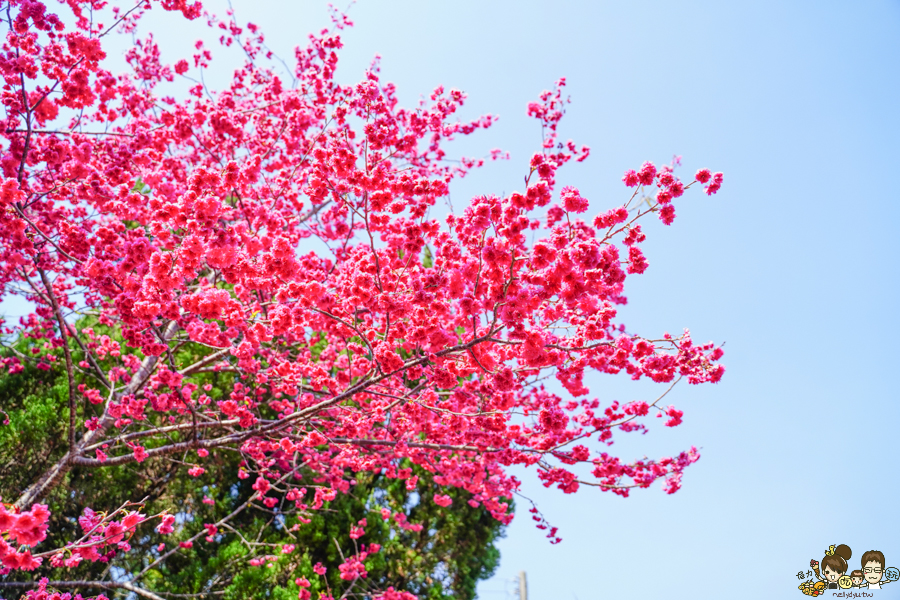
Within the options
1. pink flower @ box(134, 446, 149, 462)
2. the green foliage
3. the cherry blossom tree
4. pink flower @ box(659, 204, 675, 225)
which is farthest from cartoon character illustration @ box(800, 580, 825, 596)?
pink flower @ box(134, 446, 149, 462)

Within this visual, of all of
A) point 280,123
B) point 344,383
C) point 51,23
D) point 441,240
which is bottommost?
point 344,383

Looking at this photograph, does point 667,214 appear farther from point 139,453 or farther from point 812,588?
point 812,588

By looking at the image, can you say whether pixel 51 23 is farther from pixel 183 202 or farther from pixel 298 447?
pixel 298 447

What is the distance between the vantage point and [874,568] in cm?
662

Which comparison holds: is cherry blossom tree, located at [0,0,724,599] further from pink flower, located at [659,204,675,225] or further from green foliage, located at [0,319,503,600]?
green foliage, located at [0,319,503,600]

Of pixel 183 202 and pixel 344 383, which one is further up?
pixel 183 202

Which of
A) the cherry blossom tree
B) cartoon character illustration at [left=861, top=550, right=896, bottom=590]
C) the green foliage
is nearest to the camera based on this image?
the cherry blossom tree

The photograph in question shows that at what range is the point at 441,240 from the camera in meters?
4.58

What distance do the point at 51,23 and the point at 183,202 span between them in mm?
2749

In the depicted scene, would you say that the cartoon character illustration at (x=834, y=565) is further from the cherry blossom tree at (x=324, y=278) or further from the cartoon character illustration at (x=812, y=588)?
the cherry blossom tree at (x=324, y=278)

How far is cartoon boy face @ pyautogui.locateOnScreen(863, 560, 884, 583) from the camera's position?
6.53 meters

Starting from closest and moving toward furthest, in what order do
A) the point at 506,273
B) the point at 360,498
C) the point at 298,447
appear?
the point at 506,273
the point at 298,447
the point at 360,498

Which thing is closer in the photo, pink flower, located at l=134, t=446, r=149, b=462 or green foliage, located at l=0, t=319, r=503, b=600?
pink flower, located at l=134, t=446, r=149, b=462

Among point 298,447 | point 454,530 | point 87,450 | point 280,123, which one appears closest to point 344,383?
point 298,447
